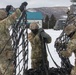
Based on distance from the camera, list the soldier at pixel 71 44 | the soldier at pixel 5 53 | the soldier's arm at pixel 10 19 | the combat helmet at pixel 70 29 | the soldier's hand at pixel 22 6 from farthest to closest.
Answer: the soldier at pixel 5 53, the soldier's hand at pixel 22 6, the soldier's arm at pixel 10 19, the combat helmet at pixel 70 29, the soldier at pixel 71 44

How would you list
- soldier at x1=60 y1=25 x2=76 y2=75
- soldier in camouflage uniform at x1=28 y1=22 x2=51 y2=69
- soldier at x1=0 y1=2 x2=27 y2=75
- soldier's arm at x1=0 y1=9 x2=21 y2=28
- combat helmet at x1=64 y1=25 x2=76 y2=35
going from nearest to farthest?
soldier at x1=60 y1=25 x2=76 y2=75, combat helmet at x1=64 y1=25 x2=76 y2=35, soldier's arm at x1=0 y1=9 x2=21 y2=28, soldier at x1=0 y1=2 x2=27 y2=75, soldier in camouflage uniform at x1=28 y1=22 x2=51 y2=69

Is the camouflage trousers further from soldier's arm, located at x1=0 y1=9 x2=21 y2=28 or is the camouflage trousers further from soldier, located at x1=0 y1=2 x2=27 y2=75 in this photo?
soldier's arm, located at x1=0 y1=9 x2=21 y2=28

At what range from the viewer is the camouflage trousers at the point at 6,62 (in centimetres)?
592

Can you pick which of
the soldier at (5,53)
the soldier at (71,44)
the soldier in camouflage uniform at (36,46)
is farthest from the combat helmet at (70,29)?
the soldier in camouflage uniform at (36,46)

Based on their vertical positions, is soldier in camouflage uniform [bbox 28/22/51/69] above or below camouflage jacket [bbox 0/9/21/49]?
below

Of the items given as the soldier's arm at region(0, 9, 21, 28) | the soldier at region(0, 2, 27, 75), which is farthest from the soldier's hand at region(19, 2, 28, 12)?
the soldier at region(0, 2, 27, 75)

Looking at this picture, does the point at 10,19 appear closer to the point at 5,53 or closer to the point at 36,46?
the point at 5,53

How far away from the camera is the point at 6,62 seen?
6047mm

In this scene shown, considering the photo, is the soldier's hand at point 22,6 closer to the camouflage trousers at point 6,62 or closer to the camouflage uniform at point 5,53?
the camouflage uniform at point 5,53

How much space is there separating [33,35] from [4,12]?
Result: 119 centimetres

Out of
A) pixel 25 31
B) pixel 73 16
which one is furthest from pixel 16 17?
pixel 73 16

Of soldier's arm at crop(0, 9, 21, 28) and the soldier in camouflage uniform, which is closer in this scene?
soldier's arm at crop(0, 9, 21, 28)

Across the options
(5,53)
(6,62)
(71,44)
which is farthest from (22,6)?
(71,44)

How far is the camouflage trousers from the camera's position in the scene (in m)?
5.92
